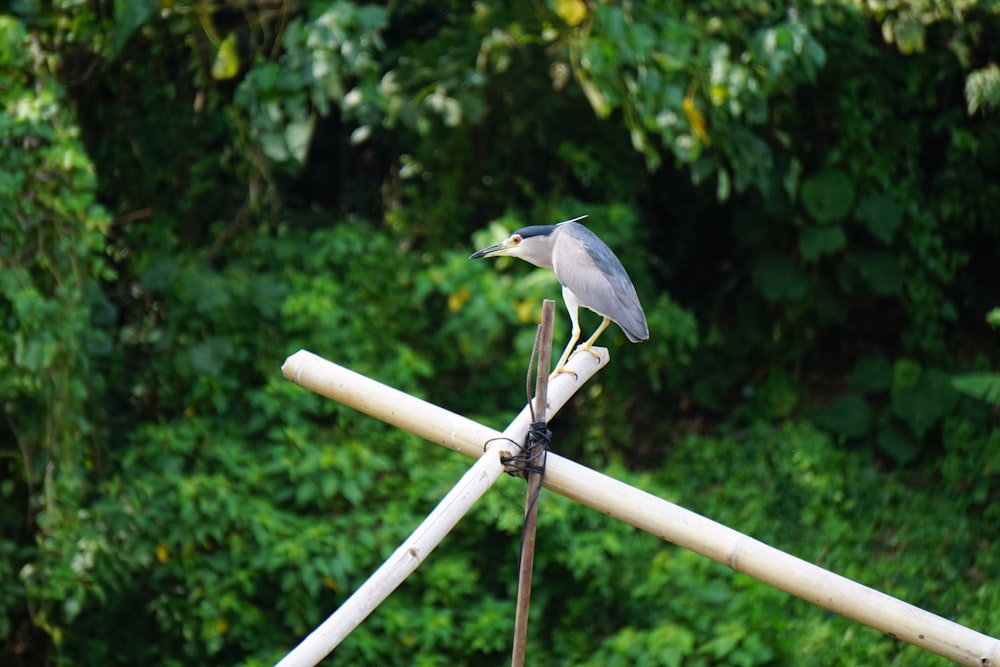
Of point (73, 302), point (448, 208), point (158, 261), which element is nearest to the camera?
point (73, 302)

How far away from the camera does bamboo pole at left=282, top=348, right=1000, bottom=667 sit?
7.42 ft

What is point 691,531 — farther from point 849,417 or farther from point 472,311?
point 849,417

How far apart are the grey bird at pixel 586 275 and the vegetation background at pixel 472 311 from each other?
1879 mm

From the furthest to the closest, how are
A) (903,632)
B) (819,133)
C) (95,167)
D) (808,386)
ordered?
(808,386) → (819,133) → (95,167) → (903,632)

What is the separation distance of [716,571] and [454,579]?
3.63ft

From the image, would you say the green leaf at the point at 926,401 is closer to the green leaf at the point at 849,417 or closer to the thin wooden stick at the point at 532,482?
the green leaf at the point at 849,417

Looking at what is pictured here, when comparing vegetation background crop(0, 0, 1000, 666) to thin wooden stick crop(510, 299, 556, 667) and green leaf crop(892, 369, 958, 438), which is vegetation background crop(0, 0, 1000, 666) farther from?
thin wooden stick crop(510, 299, 556, 667)

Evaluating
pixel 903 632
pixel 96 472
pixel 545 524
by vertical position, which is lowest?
pixel 545 524

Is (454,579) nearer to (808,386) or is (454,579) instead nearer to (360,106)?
(360,106)

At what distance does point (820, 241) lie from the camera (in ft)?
20.1

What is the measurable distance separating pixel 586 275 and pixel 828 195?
148 inches

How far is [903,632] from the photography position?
2.28m

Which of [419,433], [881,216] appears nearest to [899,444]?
[881,216]

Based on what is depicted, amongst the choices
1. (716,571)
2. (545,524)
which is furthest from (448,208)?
(716,571)
